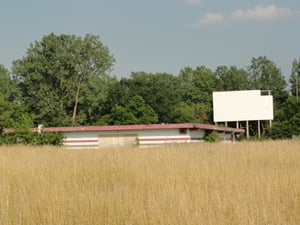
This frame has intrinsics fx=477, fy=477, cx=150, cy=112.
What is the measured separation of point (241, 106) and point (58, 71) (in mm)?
21898

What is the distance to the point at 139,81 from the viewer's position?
60438 mm

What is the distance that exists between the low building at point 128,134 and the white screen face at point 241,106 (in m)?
11.1

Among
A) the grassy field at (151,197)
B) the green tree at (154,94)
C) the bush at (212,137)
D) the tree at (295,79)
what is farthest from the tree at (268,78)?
the grassy field at (151,197)

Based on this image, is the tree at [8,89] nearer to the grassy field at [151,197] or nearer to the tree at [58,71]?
the tree at [58,71]

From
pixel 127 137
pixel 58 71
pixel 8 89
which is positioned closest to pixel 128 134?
pixel 127 137

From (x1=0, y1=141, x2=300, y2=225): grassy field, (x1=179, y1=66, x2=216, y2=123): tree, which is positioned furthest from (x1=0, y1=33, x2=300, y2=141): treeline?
(x1=0, y1=141, x2=300, y2=225): grassy field

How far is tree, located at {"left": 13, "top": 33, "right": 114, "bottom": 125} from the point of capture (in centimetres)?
5566

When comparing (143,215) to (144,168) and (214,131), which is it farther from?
(214,131)

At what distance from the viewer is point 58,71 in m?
56.8

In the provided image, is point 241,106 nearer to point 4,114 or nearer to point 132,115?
point 132,115

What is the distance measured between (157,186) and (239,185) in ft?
3.88

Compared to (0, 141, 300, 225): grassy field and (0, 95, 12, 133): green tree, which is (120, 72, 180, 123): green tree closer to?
(0, 95, 12, 133): green tree

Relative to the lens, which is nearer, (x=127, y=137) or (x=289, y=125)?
(x=127, y=137)

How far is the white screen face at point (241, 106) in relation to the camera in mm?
50688
